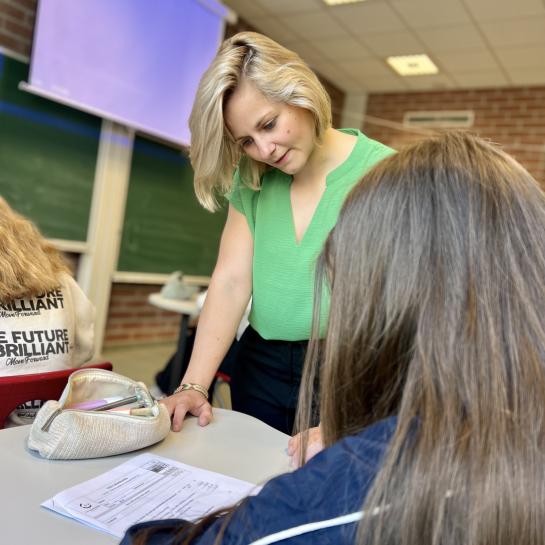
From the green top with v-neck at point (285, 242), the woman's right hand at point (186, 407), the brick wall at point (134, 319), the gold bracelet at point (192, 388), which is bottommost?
the brick wall at point (134, 319)

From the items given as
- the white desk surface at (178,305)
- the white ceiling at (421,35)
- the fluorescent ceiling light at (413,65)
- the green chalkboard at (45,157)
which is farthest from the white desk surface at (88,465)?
the fluorescent ceiling light at (413,65)

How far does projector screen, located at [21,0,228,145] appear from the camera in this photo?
2.93 metres

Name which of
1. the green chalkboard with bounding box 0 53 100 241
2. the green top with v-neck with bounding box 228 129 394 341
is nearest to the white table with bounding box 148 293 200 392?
the green chalkboard with bounding box 0 53 100 241

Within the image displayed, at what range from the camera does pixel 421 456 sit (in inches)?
18.4

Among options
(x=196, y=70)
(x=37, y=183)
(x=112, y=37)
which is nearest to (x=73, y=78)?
(x=112, y=37)

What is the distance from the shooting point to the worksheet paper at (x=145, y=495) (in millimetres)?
657

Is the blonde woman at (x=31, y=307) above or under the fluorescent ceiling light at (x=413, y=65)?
under

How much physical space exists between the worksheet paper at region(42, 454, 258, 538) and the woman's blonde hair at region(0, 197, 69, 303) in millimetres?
489

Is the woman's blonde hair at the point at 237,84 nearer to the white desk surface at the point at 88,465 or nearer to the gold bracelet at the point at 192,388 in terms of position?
the gold bracelet at the point at 192,388

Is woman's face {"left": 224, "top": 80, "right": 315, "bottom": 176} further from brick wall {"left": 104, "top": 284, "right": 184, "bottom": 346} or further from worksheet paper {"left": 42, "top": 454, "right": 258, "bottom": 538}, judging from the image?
brick wall {"left": 104, "top": 284, "right": 184, "bottom": 346}

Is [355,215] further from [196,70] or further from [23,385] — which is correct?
[196,70]

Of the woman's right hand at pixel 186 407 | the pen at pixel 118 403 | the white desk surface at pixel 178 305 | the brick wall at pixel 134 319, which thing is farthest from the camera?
the brick wall at pixel 134 319

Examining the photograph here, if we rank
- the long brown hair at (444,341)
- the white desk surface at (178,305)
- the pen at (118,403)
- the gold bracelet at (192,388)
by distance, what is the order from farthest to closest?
the white desk surface at (178,305)
the gold bracelet at (192,388)
the pen at (118,403)
the long brown hair at (444,341)

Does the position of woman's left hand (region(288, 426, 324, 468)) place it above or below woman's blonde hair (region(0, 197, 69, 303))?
below
